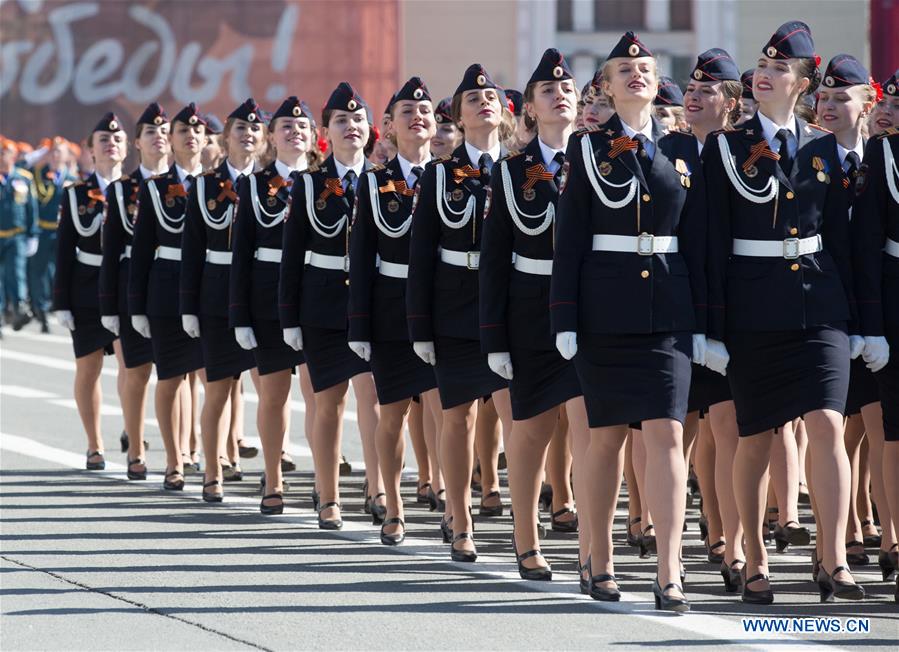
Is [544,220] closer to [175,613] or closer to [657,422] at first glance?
[657,422]

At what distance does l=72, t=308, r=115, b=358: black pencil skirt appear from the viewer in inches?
496

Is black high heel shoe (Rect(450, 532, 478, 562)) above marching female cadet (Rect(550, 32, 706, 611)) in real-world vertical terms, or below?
below

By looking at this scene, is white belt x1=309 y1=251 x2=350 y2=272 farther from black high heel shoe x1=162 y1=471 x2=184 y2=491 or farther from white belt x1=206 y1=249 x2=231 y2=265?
black high heel shoe x1=162 y1=471 x2=184 y2=491

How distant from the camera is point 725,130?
7.94 metres

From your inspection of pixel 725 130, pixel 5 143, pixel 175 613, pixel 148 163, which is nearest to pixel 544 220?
pixel 725 130

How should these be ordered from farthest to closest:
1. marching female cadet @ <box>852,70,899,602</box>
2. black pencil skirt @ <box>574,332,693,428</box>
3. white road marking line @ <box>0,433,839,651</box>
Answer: marching female cadet @ <box>852,70,899,602</box> < black pencil skirt @ <box>574,332,693,428</box> < white road marking line @ <box>0,433,839,651</box>

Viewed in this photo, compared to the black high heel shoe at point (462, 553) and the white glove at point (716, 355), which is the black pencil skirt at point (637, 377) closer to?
the white glove at point (716, 355)

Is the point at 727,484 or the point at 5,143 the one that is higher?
the point at 5,143

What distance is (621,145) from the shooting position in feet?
25.1

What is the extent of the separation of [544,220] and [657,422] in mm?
1187

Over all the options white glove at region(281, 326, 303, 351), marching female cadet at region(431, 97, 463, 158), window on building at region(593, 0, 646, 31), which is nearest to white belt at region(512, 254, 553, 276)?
white glove at region(281, 326, 303, 351)

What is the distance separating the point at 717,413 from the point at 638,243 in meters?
1.25

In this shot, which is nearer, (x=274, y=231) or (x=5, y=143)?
(x=274, y=231)

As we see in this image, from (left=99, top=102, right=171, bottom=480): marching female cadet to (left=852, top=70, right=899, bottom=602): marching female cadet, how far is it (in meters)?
5.25
